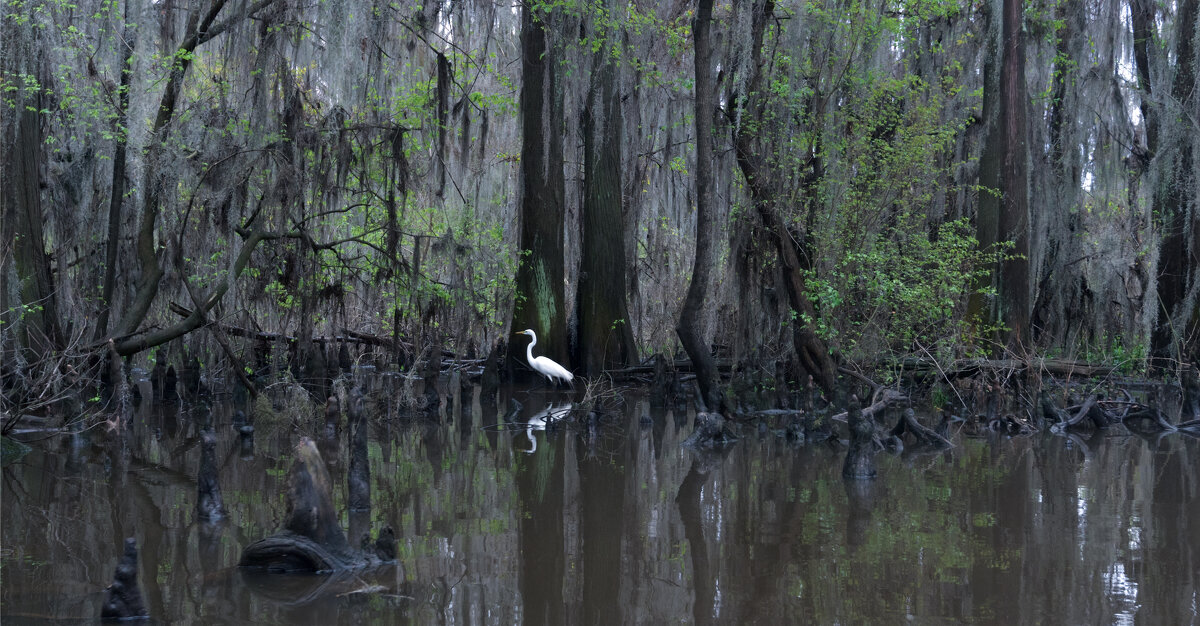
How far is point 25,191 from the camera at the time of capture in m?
8.95

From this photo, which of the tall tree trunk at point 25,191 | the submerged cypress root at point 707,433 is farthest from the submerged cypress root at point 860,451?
the tall tree trunk at point 25,191

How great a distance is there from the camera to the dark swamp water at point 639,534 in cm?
398

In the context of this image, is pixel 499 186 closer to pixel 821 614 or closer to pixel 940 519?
pixel 940 519

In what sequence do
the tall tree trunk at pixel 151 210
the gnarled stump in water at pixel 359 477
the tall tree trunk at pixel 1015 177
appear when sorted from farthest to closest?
the tall tree trunk at pixel 1015 177 < the tall tree trunk at pixel 151 210 < the gnarled stump in water at pixel 359 477

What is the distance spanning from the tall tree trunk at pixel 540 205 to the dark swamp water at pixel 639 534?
4.79 m

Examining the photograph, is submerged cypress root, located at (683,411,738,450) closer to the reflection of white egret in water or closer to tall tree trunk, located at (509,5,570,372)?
the reflection of white egret in water

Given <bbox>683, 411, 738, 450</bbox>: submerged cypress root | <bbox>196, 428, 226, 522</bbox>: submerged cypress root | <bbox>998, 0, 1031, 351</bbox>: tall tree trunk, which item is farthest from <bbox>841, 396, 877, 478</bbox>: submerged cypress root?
<bbox>998, 0, 1031, 351</bbox>: tall tree trunk

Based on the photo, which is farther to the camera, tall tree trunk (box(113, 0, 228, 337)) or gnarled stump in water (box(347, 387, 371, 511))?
Result: tall tree trunk (box(113, 0, 228, 337))

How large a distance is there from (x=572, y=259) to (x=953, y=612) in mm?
10204

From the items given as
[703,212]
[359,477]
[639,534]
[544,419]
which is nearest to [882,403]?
[703,212]

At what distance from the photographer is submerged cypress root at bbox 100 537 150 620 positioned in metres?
3.60

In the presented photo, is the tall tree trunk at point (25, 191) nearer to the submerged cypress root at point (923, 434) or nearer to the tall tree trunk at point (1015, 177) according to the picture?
the submerged cypress root at point (923, 434)

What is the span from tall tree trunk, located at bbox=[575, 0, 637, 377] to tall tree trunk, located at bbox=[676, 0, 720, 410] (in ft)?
9.97

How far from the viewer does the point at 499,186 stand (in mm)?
17281
